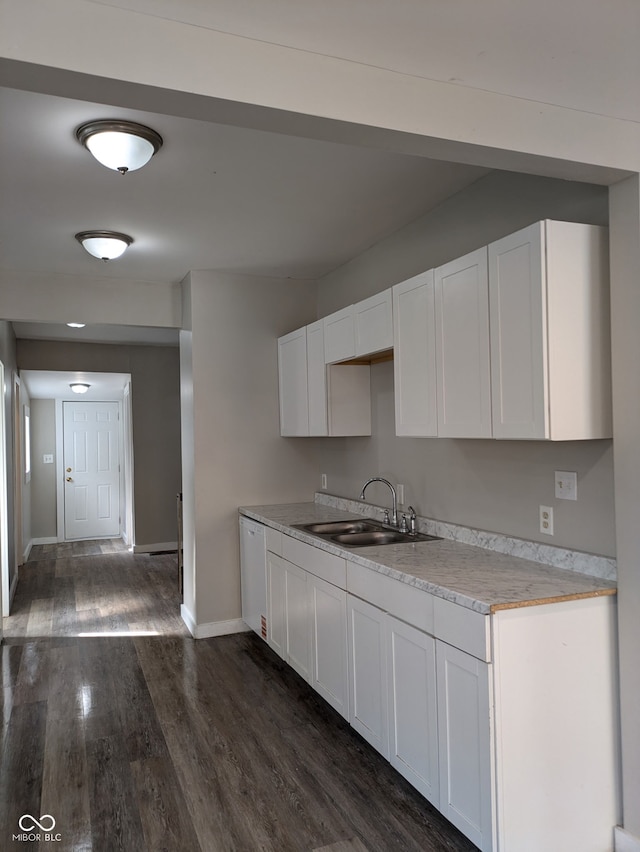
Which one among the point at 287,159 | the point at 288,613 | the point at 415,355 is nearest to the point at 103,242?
the point at 287,159

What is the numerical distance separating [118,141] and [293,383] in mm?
2271

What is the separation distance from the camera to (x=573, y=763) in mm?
2074

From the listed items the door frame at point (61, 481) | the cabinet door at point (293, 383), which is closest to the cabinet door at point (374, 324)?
the cabinet door at point (293, 383)

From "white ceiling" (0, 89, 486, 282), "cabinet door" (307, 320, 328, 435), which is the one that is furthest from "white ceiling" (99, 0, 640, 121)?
"cabinet door" (307, 320, 328, 435)

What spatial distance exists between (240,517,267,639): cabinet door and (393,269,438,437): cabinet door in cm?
151

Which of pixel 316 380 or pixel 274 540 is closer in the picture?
pixel 274 540

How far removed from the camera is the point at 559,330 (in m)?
2.15

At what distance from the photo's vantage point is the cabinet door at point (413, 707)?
227cm

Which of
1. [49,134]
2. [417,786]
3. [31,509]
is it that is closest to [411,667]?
[417,786]

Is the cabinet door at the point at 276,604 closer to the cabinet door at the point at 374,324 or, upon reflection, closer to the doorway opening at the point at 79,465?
the cabinet door at the point at 374,324

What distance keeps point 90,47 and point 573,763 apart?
2.45m

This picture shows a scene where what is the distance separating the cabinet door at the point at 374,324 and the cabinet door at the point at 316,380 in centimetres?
51

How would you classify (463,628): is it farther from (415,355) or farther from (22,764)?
(22,764)

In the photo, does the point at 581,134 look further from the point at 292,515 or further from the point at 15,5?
the point at 292,515
